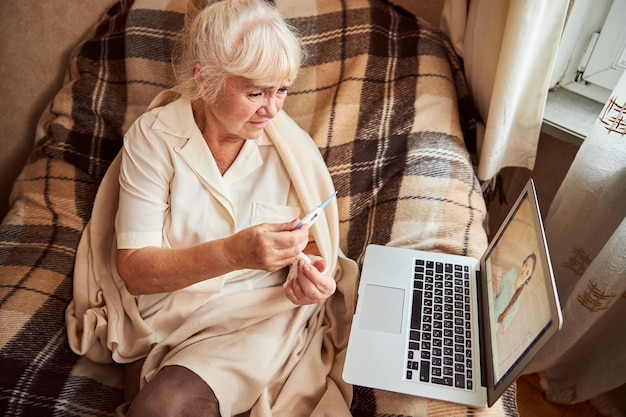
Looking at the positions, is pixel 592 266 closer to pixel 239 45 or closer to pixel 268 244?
pixel 268 244

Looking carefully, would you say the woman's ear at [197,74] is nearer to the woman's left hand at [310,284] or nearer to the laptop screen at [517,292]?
the woman's left hand at [310,284]

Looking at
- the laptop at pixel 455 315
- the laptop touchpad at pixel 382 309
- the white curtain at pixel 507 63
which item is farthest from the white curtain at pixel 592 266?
the laptop touchpad at pixel 382 309

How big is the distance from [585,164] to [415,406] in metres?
0.79

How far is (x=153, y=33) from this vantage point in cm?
163

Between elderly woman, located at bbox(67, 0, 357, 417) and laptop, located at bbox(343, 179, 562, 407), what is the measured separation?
0.11 m

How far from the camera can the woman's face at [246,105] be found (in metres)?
1.14

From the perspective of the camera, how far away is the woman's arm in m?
1.02

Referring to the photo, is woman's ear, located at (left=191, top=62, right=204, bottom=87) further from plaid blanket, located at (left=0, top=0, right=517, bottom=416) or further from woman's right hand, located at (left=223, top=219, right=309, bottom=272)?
plaid blanket, located at (left=0, top=0, right=517, bottom=416)

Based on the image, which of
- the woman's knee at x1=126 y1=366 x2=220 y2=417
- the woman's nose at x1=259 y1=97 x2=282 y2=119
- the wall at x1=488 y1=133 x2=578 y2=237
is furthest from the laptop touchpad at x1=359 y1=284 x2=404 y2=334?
the wall at x1=488 y1=133 x2=578 y2=237

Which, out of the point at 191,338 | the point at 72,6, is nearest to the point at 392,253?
the point at 191,338

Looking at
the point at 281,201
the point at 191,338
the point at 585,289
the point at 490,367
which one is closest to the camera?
the point at 490,367

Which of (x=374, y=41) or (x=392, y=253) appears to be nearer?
(x=392, y=253)

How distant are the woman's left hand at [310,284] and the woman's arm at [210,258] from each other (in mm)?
43

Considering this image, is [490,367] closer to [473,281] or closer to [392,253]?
[473,281]
